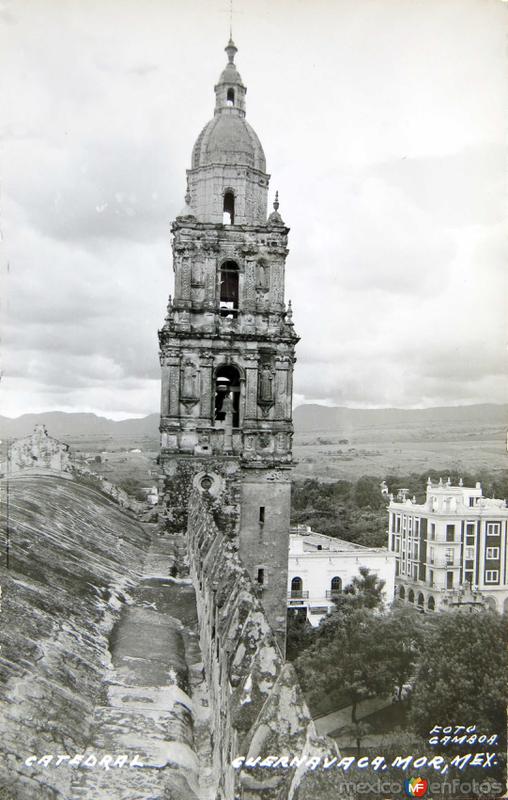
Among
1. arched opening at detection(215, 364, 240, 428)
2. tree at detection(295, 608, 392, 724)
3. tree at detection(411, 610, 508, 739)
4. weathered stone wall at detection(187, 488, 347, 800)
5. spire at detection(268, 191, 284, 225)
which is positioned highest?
spire at detection(268, 191, 284, 225)

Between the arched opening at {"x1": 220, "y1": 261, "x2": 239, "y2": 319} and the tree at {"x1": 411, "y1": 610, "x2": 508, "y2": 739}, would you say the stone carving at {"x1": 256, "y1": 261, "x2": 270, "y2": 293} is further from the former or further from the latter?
the tree at {"x1": 411, "y1": 610, "x2": 508, "y2": 739}

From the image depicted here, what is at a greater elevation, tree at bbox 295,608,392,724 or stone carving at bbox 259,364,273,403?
stone carving at bbox 259,364,273,403

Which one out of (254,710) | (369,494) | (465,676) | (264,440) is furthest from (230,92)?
(369,494)

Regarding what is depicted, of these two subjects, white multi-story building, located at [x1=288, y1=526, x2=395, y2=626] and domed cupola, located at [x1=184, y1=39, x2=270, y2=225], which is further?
white multi-story building, located at [x1=288, y1=526, x2=395, y2=626]

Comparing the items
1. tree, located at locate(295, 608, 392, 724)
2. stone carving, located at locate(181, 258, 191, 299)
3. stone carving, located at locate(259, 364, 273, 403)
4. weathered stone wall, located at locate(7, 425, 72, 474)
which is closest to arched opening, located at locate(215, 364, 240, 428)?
stone carving, located at locate(259, 364, 273, 403)

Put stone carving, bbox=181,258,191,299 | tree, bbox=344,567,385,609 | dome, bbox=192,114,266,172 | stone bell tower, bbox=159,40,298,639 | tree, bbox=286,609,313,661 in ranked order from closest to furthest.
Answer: stone bell tower, bbox=159,40,298,639
stone carving, bbox=181,258,191,299
dome, bbox=192,114,266,172
tree, bbox=286,609,313,661
tree, bbox=344,567,385,609

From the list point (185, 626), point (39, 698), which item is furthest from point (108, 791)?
point (185, 626)

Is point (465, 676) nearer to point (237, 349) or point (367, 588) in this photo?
point (237, 349)
